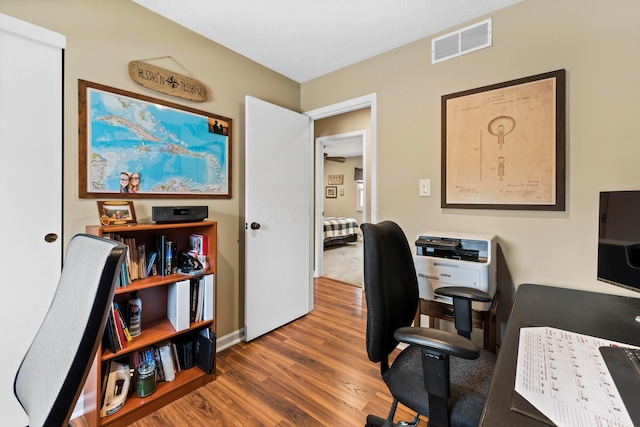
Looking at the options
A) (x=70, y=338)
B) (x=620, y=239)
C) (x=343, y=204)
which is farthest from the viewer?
(x=343, y=204)

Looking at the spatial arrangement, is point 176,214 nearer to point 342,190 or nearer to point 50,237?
point 50,237

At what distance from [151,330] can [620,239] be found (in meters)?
2.49

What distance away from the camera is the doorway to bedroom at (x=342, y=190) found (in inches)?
161

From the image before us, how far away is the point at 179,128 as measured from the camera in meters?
1.97

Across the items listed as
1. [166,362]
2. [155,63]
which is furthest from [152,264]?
[155,63]

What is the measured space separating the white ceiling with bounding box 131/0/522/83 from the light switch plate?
96 centimetres

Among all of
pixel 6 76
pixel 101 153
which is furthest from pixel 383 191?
pixel 6 76

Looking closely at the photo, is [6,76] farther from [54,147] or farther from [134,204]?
[134,204]

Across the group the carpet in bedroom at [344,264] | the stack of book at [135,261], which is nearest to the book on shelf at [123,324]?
the stack of book at [135,261]

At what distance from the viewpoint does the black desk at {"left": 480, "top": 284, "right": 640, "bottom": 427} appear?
2.01ft

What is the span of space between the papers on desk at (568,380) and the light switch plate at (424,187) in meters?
1.32

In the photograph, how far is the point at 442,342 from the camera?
82 cm

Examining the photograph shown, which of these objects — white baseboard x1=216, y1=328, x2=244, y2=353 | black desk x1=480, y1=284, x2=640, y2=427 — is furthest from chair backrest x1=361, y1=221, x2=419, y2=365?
white baseboard x1=216, y1=328, x2=244, y2=353

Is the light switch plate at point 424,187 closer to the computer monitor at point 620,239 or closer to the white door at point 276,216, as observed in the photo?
the computer monitor at point 620,239
